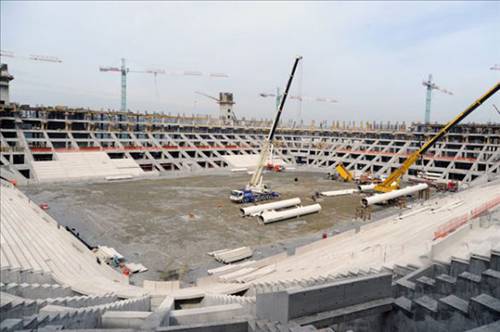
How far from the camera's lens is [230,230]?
25.5 meters

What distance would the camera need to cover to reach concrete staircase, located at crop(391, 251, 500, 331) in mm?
7129

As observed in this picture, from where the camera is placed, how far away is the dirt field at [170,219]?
2128 cm

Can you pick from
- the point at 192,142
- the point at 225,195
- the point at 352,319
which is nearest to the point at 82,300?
the point at 352,319

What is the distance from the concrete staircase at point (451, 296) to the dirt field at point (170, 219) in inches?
485

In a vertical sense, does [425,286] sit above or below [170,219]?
above

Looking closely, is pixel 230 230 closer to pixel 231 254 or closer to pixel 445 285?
pixel 231 254

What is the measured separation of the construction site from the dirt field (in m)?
0.17

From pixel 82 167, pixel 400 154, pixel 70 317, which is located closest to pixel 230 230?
pixel 70 317

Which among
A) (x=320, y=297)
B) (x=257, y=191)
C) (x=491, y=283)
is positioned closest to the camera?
(x=491, y=283)

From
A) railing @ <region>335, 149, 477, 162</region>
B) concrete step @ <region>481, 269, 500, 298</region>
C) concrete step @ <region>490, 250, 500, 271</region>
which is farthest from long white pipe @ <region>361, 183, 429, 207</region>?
concrete step @ <region>481, 269, 500, 298</region>

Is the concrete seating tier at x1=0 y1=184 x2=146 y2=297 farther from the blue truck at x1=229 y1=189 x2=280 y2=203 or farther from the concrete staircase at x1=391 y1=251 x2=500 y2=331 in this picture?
the blue truck at x1=229 y1=189 x2=280 y2=203

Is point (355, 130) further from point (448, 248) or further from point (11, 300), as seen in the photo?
point (11, 300)

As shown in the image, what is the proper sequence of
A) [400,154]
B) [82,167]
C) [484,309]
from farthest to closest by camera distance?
[400,154]
[82,167]
[484,309]

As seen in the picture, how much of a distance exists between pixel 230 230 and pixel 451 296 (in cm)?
1863
